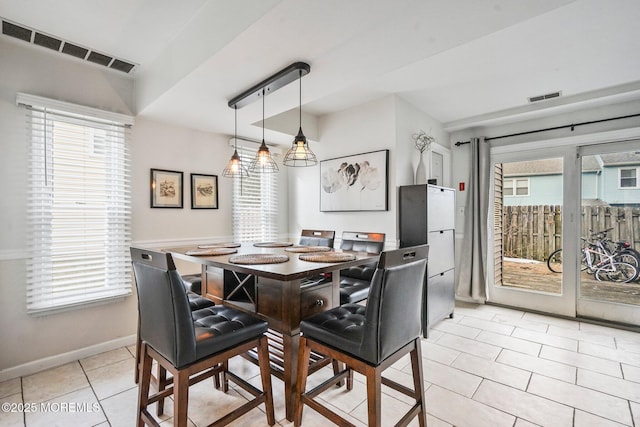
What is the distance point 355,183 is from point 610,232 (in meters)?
2.97

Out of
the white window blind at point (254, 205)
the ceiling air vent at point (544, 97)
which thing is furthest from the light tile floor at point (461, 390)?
the ceiling air vent at point (544, 97)

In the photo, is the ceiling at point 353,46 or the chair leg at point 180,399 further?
the ceiling at point 353,46

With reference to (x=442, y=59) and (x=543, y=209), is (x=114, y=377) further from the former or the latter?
(x=543, y=209)

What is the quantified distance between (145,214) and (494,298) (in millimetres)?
4530

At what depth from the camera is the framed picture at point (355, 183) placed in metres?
3.33

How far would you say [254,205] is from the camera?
4043 mm

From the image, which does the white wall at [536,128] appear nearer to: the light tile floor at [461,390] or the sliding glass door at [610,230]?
the sliding glass door at [610,230]

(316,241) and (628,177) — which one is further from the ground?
(628,177)

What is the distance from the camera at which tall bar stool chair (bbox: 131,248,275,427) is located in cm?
135

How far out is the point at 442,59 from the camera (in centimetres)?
250

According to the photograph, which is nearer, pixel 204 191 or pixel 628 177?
pixel 628 177

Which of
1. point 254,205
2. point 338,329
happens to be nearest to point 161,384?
point 338,329

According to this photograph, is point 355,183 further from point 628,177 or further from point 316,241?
point 628,177

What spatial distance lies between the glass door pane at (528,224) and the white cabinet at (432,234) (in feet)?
3.63
